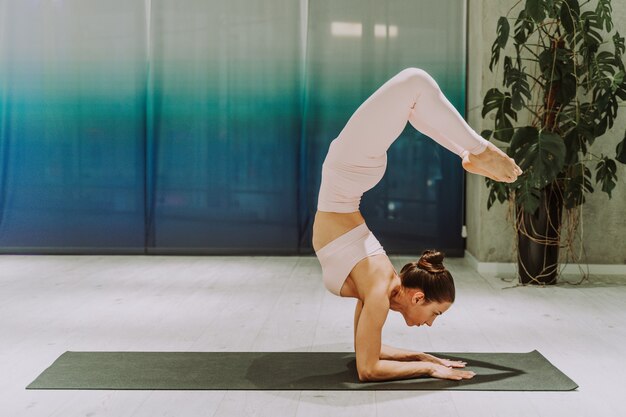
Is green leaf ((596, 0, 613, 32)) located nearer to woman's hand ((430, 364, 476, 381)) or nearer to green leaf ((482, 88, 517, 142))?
green leaf ((482, 88, 517, 142))

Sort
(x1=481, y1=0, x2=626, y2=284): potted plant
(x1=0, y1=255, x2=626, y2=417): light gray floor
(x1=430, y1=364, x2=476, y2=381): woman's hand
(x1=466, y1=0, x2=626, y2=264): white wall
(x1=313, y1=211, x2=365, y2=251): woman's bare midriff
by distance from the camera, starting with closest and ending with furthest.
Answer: (x1=0, y1=255, x2=626, y2=417): light gray floor
(x1=430, y1=364, x2=476, y2=381): woman's hand
(x1=313, y1=211, x2=365, y2=251): woman's bare midriff
(x1=481, y1=0, x2=626, y2=284): potted plant
(x1=466, y1=0, x2=626, y2=264): white wall

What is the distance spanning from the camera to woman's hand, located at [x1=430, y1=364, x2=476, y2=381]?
2484 mm

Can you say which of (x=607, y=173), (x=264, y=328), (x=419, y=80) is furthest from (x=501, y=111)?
(x=419, y=80)

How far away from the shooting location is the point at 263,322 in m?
3.48

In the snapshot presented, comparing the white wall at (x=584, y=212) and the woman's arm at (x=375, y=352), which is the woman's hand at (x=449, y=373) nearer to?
the woman's arm at (x=375, y=352)

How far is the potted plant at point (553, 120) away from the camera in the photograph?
13.5 feet

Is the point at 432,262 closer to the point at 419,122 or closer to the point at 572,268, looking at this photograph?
the point at 419,122

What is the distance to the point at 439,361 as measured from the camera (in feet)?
8.69

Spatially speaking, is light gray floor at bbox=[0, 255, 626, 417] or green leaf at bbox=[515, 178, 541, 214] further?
green leaf at bbox=[515, 178, 541, 214]

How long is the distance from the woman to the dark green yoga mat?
0.10m

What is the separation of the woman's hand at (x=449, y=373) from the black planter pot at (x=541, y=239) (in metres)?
2.10

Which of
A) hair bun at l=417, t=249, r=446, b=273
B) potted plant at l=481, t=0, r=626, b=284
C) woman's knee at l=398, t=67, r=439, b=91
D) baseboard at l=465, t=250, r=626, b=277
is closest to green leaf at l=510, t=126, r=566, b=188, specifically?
potted plant at l=481, t=0, r=626, b=284

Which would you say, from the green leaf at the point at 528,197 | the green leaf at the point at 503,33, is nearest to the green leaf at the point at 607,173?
the green leaf at the point at 528,197

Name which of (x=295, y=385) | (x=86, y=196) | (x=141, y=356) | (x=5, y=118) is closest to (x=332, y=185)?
(x=295, y=385)
